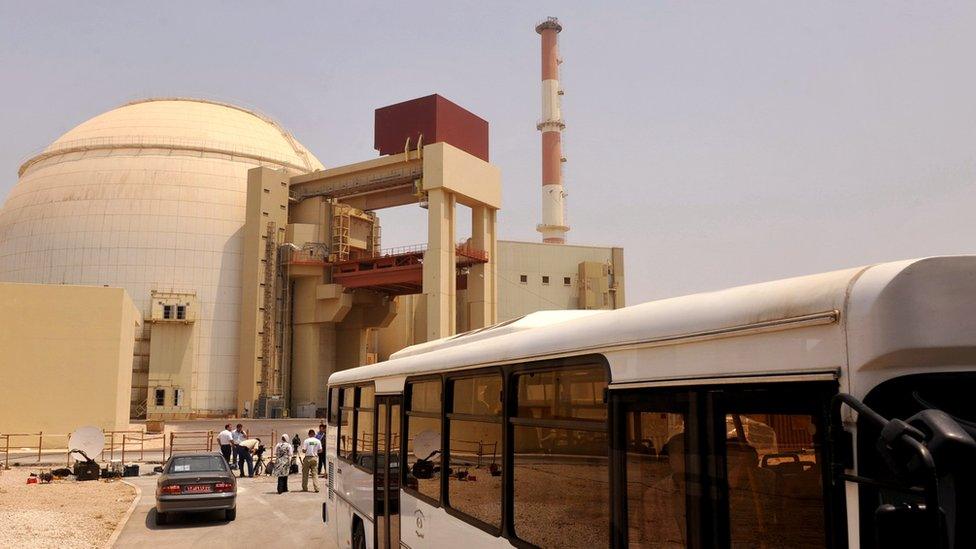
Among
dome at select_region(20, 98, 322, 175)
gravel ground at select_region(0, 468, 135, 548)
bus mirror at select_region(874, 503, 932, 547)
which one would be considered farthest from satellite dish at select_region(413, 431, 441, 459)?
dome at select_region(20, 98, 322, 175)

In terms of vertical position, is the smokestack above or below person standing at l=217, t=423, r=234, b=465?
above

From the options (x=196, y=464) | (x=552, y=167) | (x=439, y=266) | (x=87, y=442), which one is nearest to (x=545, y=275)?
(x=552, y=167)

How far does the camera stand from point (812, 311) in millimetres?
2791

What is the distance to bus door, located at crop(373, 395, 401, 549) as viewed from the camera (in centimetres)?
775

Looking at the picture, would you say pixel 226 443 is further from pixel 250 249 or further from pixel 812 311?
pixel 250 249

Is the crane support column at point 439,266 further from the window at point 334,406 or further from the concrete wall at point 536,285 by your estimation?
the window at point 334,406

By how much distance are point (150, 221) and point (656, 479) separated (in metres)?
52.2

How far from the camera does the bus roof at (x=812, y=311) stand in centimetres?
254

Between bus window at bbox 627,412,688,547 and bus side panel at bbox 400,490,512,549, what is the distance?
151 cm

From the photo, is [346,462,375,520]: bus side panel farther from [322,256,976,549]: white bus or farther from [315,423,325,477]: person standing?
[315,423,325,477]: person standing

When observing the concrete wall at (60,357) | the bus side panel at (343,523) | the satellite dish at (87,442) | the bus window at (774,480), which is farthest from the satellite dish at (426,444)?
the concrete wall at (60,357)

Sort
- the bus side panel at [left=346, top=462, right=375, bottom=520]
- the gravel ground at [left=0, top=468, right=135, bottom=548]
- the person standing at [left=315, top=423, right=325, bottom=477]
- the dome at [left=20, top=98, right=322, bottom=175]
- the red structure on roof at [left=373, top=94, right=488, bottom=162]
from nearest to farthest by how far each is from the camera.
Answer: the bus side panel at [left=346, top=462, right=375, bottom=520] < the gravel ground at [left=0, top=468, right=135, bottom=548] < the person standing at [left=315, top=423, right=325, bottom=477] < the red structure on roof at [left=373, top=94, right=488, bottom=162] < the dome at [left=20, top=98, right=322, bottom=175]

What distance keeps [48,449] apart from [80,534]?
23.0m

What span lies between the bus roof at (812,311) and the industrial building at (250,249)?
1580 inches
